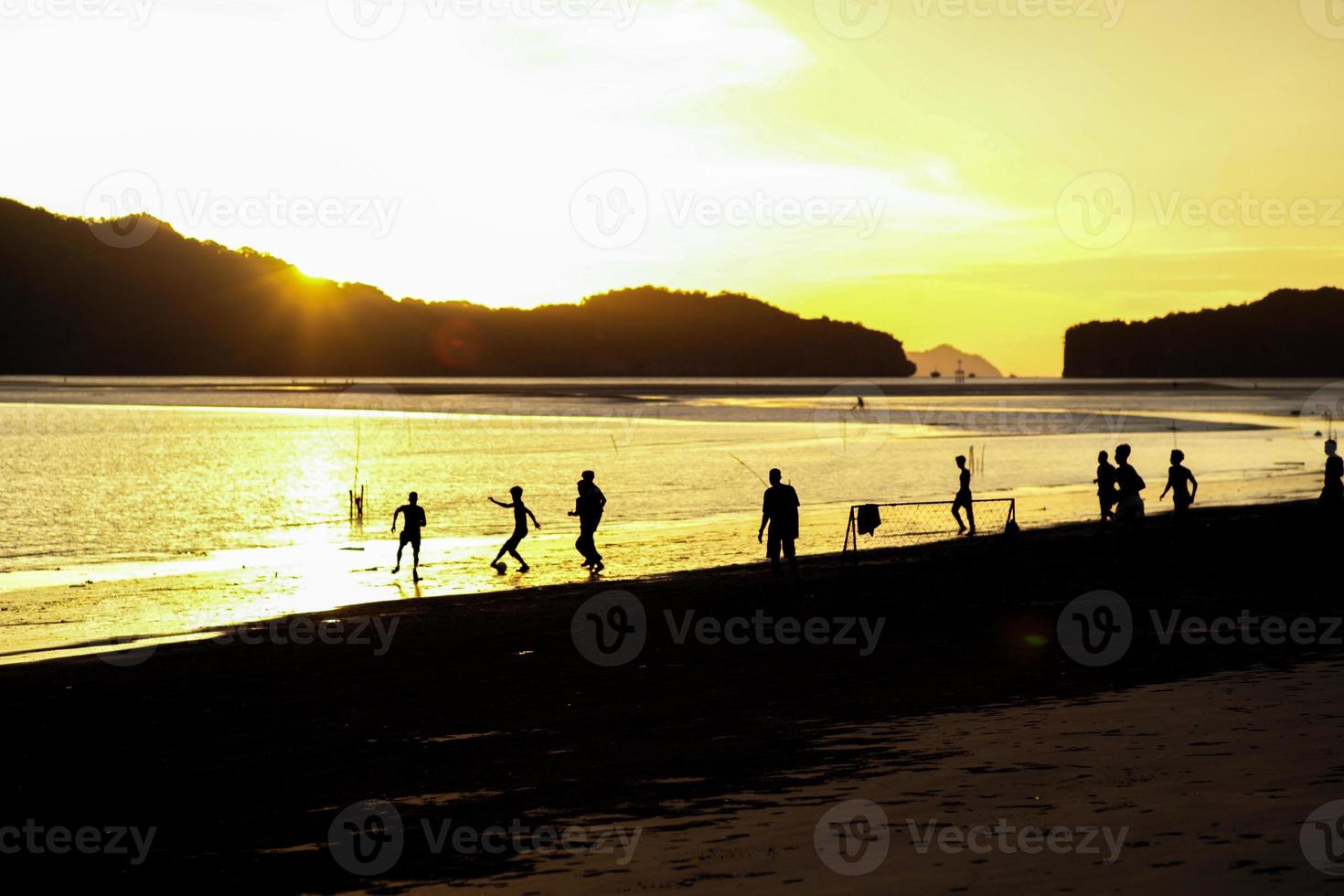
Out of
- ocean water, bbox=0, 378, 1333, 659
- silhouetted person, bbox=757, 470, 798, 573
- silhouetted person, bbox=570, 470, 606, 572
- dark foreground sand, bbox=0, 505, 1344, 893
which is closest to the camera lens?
dark foreground sand, bbox=0, 505, 1344, 893

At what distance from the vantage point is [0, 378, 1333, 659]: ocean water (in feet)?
75.6

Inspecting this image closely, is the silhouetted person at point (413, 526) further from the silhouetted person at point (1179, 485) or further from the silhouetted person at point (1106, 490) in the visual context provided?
the silhouetted person at point (1179, 485)

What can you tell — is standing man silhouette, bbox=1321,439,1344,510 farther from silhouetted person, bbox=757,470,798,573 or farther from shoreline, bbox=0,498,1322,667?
silhouetted person, bbox=757,470,798,573

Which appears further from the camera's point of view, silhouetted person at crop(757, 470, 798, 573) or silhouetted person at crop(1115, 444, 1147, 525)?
silhouetted person at crop(1115, 444, 1147, 525)

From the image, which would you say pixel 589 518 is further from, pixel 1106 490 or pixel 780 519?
pixel 1106 490

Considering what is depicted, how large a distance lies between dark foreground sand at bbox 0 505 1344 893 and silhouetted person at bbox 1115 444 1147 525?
102 inches

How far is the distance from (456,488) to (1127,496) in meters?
29.8

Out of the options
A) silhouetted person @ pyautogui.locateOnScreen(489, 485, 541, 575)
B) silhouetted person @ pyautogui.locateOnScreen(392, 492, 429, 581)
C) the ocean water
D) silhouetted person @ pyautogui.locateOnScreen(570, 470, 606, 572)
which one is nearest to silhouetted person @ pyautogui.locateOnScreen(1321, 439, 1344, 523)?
the ocean water

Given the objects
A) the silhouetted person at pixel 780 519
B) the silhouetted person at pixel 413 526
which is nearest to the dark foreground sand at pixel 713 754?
the silhouetted person at pixel 780 519

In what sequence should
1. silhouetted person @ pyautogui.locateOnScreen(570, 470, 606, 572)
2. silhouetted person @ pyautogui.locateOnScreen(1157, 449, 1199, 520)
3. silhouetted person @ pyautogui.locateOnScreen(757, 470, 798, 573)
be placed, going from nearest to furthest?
silhouetted person @ pyautogui.locateOnScreen(757, 470, 798, 573) < silhouetted person @ pyautogui.locateOnScreen(570, 470, 606, 572) < silhouetted person @ pyautogui.locateOnScreen(1157, 449, 1199, 520)

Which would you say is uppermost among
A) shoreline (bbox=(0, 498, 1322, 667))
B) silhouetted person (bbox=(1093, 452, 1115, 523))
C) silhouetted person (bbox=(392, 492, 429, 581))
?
silhouetted person (bbox=(1093, 452, 1115, 523))

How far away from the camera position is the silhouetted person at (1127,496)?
68.3ft

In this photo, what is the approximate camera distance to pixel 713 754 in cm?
1059

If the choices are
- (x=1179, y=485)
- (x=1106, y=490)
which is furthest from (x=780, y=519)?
(x=1179, y=485)
